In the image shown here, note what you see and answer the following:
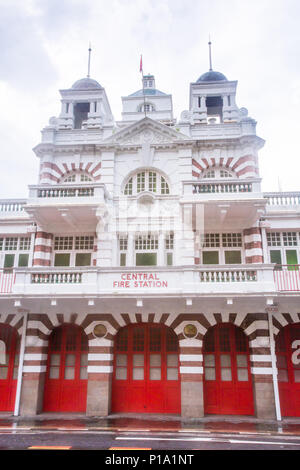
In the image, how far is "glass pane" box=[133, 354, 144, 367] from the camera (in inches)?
671

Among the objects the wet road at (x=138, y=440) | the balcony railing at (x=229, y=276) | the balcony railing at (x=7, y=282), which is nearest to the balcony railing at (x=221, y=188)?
the balcony railing at (x=229, y=276)

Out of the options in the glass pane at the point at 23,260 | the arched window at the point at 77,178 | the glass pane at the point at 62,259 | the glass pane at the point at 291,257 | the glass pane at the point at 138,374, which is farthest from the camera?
the arched window at the point at 77,178

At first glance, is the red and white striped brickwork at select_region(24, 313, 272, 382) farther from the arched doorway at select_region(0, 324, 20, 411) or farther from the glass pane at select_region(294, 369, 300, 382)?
the glass pane at select_region(294, 369, 300, 382)

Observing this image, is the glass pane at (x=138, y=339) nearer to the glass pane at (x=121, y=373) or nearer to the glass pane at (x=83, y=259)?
the glass pane at (x=121, y=373)

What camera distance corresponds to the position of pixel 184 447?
10992mm

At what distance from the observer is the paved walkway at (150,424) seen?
13344 mm

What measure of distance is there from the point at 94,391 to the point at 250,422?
6.83 meters

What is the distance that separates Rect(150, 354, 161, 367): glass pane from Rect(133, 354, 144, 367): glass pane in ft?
1.45

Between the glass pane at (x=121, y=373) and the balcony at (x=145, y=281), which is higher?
the balcony at (x=145, y=281)

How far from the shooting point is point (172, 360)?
16922 mm

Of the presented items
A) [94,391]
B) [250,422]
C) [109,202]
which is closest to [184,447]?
[250,422]

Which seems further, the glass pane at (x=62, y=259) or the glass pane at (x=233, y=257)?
the glass pane at (x=62, y=259)

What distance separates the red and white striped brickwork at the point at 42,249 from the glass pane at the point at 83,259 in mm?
1452
